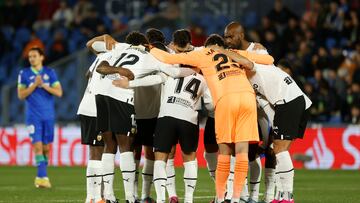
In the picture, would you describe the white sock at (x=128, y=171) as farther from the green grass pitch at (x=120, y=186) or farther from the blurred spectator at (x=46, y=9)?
the blurred spectator at (x=46, y=9)

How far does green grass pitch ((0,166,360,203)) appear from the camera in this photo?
14883 millimetres

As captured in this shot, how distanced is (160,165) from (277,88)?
192 centimetres

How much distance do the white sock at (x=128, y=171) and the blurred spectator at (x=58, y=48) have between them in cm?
1651

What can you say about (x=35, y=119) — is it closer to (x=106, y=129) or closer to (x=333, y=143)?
(x=106, y=129)

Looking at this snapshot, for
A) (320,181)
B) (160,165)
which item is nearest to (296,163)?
(320,181)

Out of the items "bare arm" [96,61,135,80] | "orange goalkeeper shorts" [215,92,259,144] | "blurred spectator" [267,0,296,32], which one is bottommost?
"orange goalkeeper shorts" [215,92,259,144]

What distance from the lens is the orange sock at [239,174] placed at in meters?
12.3

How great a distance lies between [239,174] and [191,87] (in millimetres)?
1481

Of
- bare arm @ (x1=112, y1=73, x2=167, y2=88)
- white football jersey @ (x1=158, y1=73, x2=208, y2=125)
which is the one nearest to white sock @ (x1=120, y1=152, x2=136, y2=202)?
white football jersey @ (x1=158, y1=73, x2=208, y2=125)

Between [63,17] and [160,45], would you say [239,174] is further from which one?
[63,17]

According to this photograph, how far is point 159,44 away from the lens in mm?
13523

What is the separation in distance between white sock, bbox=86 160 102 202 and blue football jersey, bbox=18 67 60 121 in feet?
14.5

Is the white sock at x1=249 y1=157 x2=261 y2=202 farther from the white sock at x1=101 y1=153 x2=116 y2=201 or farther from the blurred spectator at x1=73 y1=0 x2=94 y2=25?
the blurred spectator at x1=73 y1=0 x2=94 y2=25

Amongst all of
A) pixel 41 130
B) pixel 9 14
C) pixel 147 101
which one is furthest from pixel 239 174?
pixel 9 14
